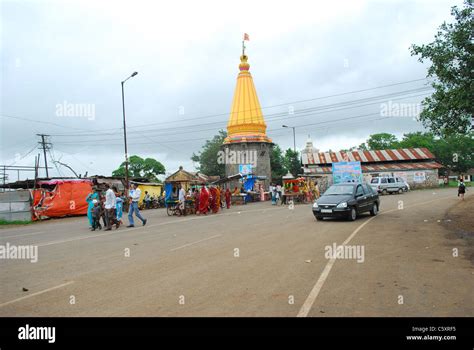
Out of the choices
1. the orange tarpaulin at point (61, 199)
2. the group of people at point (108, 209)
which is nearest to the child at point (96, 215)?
the group of people at point (108, 209)

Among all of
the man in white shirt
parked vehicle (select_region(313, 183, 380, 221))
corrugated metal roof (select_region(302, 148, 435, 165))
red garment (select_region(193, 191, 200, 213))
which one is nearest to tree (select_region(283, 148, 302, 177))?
corrugated metal roof (select_region(302, 148, 435, 165))

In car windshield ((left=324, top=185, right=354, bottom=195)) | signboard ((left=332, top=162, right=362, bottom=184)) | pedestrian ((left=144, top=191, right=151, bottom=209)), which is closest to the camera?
car windshield ((left=324, top=185, right=354, bottom=195))

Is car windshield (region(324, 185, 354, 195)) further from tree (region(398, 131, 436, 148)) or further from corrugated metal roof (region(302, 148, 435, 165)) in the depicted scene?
tree (region(398, 131, 436, 148))

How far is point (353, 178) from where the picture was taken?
40.9 metres

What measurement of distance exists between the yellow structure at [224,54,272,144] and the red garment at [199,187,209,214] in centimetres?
2044

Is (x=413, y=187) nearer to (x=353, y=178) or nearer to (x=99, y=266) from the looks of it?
(x=353, y=178)

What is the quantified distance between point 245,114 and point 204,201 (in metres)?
22.7

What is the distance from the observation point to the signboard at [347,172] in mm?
41344

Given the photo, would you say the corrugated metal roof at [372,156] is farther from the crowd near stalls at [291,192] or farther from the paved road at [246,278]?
the paved road at [246,278]

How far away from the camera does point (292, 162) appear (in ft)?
196

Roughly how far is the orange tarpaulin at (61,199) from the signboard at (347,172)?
1056 inches

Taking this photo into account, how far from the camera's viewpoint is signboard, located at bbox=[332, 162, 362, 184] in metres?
41.3
